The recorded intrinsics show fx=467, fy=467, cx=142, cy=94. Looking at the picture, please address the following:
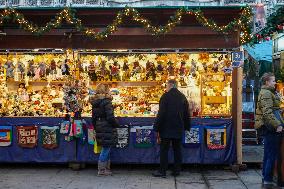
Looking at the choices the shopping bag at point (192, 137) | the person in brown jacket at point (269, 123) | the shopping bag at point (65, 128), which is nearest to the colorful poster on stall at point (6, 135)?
the shopping bag at point (65, 128)

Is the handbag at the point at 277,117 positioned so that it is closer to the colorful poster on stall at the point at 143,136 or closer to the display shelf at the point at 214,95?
the display shelf at the point at 214,95

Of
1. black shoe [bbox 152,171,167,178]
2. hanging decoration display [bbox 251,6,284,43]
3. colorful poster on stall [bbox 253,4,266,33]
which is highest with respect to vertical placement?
colorful poster on stall [bbox 253,4,266,33]

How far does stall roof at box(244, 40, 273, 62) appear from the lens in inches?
620

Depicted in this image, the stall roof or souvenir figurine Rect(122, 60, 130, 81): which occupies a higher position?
the stall roof

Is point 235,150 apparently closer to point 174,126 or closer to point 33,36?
point 174,126

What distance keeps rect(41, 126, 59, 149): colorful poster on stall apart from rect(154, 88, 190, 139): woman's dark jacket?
2001 mm

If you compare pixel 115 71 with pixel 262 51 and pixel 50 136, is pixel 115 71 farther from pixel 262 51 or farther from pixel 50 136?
pixel 262 51

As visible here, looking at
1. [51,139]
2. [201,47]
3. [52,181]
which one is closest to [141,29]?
[201,47]

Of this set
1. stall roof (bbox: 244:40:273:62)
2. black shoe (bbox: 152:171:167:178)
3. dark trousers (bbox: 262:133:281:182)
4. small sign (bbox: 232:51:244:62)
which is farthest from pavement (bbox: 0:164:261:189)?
stall roof (bbox: 244:40:273:62)

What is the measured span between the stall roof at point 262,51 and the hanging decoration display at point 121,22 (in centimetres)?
678

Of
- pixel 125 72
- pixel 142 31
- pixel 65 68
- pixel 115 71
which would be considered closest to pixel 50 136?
pixel 65 68

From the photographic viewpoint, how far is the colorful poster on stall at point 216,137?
882 centimetres

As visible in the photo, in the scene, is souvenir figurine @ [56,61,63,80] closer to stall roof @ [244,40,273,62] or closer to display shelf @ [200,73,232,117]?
display shelf @ [200,73,232,117]

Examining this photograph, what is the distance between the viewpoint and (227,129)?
8875 millimetres
